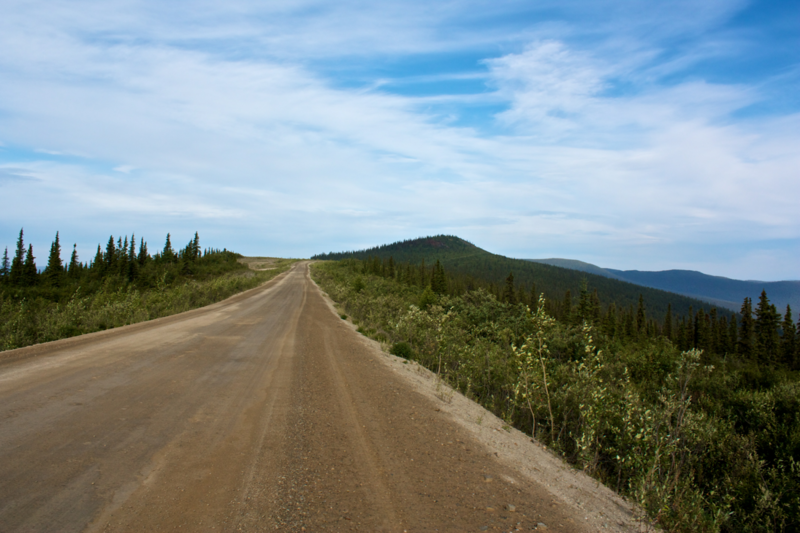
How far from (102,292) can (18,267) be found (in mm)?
63355

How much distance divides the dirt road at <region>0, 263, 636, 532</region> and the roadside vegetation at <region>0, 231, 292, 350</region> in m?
3.27

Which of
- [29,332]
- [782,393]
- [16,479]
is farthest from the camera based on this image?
[29,332]

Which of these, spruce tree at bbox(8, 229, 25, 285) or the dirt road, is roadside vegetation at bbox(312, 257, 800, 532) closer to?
the dirt road

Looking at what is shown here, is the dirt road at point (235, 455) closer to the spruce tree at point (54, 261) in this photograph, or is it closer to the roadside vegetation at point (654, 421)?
the roadside vegetation at point (654, 421)

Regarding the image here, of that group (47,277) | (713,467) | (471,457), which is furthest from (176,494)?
(47,277)

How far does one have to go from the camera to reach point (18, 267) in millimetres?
62125

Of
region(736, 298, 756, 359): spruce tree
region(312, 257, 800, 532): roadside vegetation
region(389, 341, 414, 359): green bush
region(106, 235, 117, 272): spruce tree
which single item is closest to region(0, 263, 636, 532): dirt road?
region(312, 257, 800, 532): roadside vegetation

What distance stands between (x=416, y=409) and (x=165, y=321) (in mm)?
12774

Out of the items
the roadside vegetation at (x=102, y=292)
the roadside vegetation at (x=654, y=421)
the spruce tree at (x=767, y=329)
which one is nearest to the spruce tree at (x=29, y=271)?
the roadside vegetation at (x=102, y=292)

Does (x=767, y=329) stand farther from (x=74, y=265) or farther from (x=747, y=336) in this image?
(x=74, y=265)

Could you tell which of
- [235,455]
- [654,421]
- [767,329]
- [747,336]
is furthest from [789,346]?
[235,455]

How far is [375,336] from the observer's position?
1545 cm

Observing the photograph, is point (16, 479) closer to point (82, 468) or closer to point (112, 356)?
point (82, 468)

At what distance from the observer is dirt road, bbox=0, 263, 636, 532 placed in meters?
3.41
